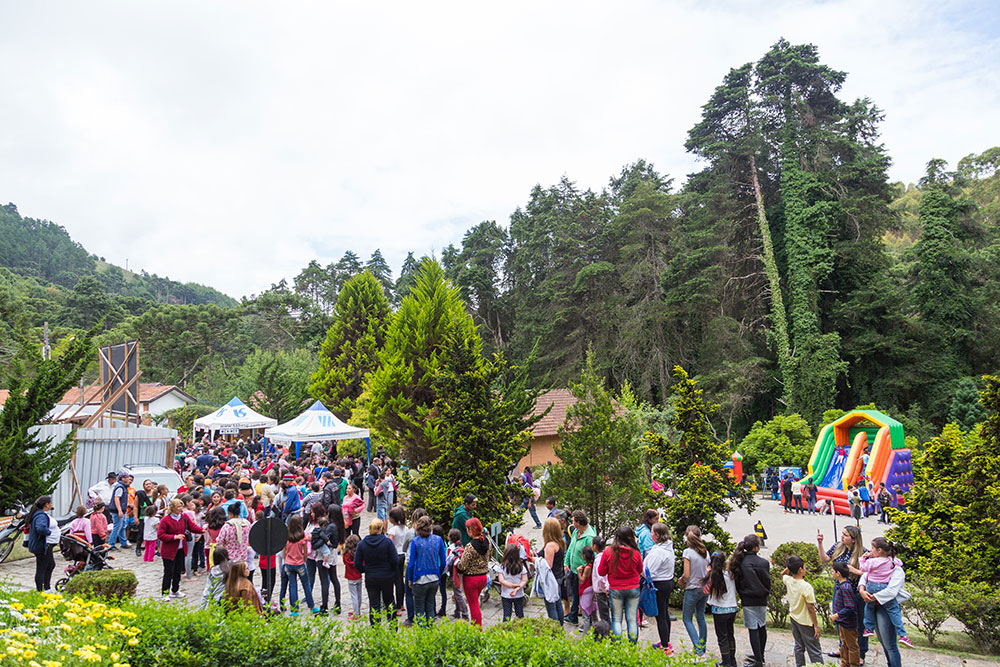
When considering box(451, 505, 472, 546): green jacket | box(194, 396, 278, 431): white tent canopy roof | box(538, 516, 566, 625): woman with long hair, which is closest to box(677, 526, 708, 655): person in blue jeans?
box(538, 516, 566, 625): woman with long hair

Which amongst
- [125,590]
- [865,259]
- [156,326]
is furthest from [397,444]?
[156,326]

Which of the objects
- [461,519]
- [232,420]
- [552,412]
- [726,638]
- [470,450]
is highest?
[232,420]

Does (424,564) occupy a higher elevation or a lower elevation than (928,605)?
higher

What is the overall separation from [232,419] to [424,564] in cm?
1969

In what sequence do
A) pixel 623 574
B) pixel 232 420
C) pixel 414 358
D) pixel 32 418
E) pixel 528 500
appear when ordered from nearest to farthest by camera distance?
1. pixel 623 574
2. pixel 32 418
3. pixel 528 500
4. pixel 414 358
5. pixel 232 420

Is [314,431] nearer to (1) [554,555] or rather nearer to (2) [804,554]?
(1) [554,555]

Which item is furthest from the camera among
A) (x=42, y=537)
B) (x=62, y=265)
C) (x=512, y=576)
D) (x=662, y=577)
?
(x=62, y=265)

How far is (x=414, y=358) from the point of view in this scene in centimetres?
1978

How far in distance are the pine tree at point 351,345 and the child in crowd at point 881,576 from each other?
1074 inches

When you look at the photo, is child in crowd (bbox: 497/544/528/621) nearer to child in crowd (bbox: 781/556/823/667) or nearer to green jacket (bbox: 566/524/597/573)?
green jacket (bbox: 566/524/597/573)

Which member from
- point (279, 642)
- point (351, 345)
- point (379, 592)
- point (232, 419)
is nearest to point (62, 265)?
point (351, 345)

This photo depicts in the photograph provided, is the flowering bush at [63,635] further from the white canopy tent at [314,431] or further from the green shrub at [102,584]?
the white canopy tent at [314,431]

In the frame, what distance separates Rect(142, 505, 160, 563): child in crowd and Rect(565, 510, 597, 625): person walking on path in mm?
8018

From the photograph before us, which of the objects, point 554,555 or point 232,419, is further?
point 232,419
